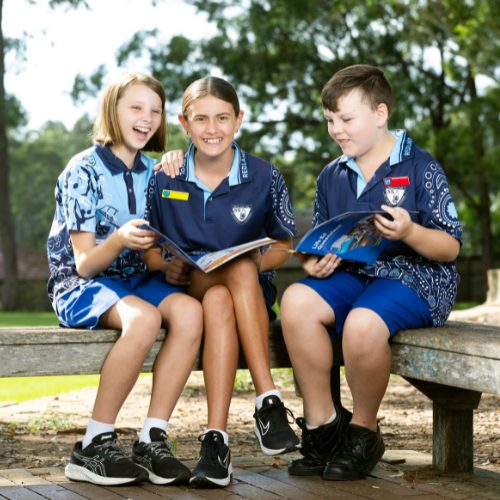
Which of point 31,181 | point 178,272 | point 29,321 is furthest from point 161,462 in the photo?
point 31,181

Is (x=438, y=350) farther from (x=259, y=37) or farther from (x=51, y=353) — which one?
(x=259, y=37)

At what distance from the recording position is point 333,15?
944 inches

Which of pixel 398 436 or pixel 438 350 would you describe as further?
pixel 398 436

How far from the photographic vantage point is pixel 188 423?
614 cm

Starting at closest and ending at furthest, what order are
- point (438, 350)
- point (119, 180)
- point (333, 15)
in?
point (438, 350), point (119, 180), point (333, 15)

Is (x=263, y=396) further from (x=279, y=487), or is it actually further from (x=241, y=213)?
(x=241, y=213)

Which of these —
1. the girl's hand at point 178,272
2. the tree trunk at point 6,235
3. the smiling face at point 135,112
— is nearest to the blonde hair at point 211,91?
the smiling face at point 135,112

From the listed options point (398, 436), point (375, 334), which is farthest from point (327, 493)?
point (398, 436)

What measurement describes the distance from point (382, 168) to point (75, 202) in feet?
3.92

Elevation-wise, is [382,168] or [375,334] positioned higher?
[382,168]

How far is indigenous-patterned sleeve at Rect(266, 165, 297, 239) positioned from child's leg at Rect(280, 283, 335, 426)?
0.40 meters

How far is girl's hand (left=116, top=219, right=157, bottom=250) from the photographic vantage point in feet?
11.4

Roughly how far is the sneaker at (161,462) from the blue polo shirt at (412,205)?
3.23 ft

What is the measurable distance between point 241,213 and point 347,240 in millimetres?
559
